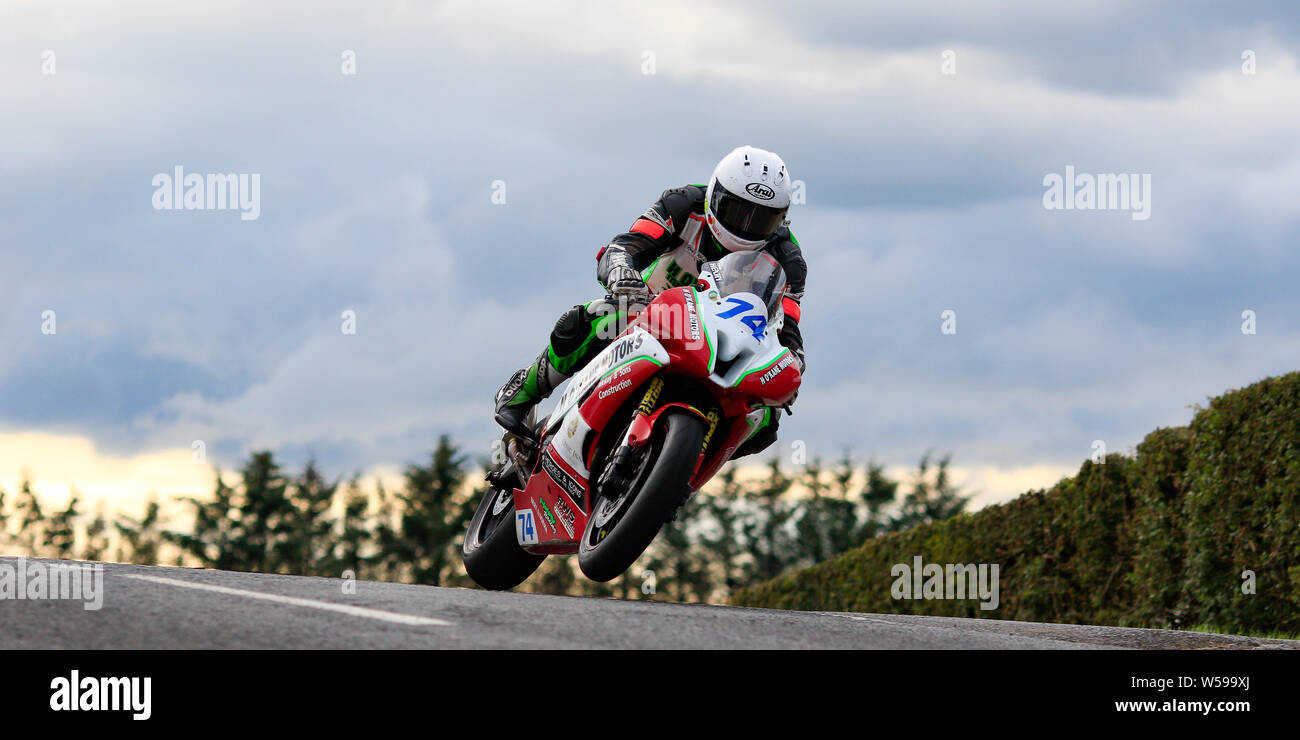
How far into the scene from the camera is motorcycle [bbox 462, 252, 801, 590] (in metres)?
7.59

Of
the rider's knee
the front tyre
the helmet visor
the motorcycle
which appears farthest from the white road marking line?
the helmet visor

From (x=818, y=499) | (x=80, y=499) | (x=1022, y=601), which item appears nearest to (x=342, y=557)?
(x=80, y=499)

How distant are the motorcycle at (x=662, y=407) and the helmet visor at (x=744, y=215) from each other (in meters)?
0.26

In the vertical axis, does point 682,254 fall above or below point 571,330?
above

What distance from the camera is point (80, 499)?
6662 cm

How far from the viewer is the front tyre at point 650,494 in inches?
293

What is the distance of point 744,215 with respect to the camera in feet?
28.4

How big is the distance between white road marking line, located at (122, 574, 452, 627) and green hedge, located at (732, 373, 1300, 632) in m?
7.78

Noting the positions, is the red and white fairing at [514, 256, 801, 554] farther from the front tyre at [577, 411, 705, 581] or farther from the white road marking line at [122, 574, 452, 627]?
the white road marking line at [122, 574, 452, 627]

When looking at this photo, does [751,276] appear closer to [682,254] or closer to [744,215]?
[744,215]

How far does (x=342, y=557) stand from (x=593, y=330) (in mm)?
60392

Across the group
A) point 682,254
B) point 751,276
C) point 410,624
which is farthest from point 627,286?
point 410,624

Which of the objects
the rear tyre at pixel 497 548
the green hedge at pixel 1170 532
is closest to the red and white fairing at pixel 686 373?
the rear tyre at pixel 497 548

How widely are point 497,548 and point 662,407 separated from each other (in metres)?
3.09
